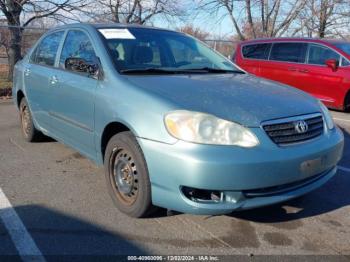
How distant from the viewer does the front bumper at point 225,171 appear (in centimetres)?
305

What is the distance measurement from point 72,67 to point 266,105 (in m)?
2.04

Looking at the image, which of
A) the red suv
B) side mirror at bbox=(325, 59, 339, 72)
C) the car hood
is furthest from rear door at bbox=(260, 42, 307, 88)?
the car hood

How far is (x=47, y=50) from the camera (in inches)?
213

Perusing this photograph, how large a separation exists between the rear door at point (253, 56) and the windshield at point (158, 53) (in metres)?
6.09

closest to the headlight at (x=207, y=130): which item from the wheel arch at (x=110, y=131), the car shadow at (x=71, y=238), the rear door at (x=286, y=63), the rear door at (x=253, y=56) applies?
the wheel arch at (x=110, y=131)

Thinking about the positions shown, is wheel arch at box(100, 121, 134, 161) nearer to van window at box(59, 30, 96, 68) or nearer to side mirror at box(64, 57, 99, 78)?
side mirror at box(64, 57, 99, 78)

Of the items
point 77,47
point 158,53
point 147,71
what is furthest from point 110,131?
point 77,47

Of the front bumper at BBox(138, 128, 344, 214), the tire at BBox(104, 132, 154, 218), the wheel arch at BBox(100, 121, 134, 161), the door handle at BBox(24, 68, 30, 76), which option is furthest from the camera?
the door handle at BBox(24, 68, 30, 76)

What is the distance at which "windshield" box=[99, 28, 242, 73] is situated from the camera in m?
4.14

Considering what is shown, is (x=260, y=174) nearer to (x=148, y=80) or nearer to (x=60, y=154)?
(x=148, y=80)

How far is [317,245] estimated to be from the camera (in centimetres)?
330

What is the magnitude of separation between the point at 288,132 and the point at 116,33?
82.0 inches

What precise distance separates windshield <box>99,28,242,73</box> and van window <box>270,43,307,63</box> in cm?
566

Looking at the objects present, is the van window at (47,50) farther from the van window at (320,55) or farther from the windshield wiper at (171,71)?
the van window at (320,55)
